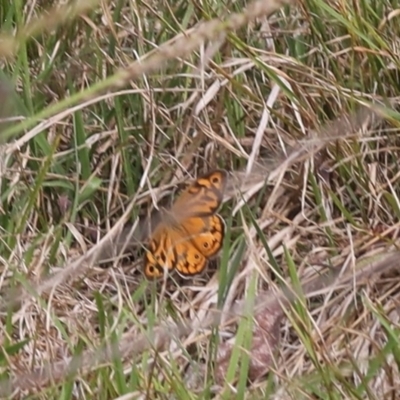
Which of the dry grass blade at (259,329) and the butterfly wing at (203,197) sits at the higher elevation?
the butterfly wing at (203,197)

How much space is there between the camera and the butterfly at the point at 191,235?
1308mm

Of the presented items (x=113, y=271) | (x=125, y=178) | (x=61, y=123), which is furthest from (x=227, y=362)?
(x=61, y=123)

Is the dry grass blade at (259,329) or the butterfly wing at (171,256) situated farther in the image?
the butterfly wing at (171,256)

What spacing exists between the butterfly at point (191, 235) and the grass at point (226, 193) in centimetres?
3

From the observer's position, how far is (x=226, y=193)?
138cm

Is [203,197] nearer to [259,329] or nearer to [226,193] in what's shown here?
[226,193]

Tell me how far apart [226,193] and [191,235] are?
0.36 feet

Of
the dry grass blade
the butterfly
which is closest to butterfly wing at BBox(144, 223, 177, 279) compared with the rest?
the butterfly

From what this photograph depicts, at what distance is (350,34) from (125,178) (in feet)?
1.43

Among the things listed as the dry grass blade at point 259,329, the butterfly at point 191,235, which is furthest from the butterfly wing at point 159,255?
the dry grass blade at point 259,329

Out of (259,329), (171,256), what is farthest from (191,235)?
(259,329)

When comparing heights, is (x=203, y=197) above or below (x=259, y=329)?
above

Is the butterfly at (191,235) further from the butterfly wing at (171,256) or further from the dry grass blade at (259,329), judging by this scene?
the dry grass blade at (259,329)

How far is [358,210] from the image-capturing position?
139 centimetres
